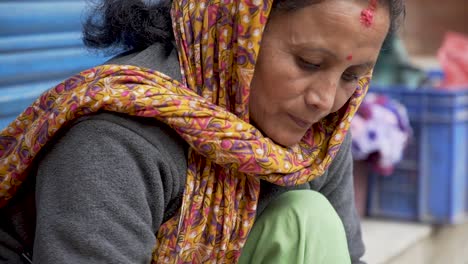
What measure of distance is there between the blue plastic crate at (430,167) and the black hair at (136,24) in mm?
2027

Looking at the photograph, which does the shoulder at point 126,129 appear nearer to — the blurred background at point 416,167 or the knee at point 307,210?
the knee at point 307,210

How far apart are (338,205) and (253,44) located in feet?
2.38

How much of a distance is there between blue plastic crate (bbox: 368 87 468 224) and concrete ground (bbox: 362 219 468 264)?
69 mm

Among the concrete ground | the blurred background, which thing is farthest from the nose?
the concrete ground

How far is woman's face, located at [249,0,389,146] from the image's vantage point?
1.79 m

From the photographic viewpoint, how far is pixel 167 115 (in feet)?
5.66

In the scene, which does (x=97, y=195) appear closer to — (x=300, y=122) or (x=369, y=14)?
(x=300, y=122)

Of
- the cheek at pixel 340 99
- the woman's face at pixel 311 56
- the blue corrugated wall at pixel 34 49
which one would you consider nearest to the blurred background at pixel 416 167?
the blue corrugated wall at pixel 34 49

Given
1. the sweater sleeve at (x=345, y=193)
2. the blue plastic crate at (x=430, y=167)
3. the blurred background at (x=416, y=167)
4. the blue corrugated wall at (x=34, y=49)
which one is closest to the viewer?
the sweater sleeve at (x=345, y=193)

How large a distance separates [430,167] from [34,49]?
200 cm

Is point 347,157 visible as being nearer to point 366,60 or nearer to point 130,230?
Result: point 366,60

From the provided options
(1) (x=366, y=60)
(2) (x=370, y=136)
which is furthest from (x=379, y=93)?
(1) (x=366, y=60)

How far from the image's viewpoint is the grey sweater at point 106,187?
1631 millimetres

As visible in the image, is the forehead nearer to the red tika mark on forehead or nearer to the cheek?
the red tika mark on forehead
